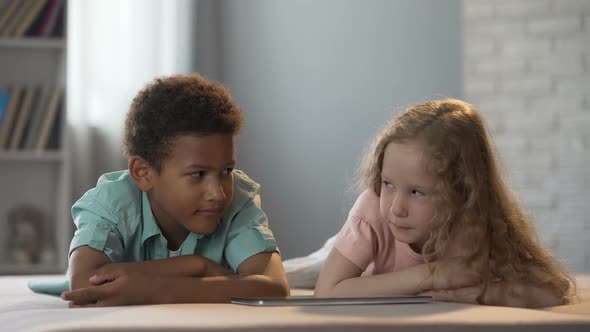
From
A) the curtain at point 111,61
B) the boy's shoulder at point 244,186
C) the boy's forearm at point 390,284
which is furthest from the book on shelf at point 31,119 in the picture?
the boy's forearm at point 390,284

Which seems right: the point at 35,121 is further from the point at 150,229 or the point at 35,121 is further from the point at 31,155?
the point at 150,229

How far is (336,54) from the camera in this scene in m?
4.17

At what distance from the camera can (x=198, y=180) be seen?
1.52 m

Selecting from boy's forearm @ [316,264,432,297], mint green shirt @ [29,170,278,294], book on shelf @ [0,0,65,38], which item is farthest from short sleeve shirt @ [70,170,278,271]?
book on shelf @ [0,0,65,38]

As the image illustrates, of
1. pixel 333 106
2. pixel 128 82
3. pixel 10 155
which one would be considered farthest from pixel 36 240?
pixel 333 106

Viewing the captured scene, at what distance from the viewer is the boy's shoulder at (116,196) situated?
1.59m

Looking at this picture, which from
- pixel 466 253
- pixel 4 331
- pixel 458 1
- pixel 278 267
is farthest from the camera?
pixel 458 1

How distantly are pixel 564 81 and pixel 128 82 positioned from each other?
1804 millimetres

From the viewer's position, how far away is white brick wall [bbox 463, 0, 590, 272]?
11.9ft

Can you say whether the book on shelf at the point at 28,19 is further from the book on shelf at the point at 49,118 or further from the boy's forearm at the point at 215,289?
the boy's forearm at the point at 215,289

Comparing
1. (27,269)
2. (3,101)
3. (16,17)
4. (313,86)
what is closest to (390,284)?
(27,269)

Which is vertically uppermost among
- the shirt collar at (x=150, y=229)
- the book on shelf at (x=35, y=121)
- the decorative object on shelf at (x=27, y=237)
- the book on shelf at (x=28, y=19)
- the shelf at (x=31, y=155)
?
the book on shelf at (x=28, y=19)

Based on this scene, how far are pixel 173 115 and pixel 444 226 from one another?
489 mm

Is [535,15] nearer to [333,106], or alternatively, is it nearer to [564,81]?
[564,81]
